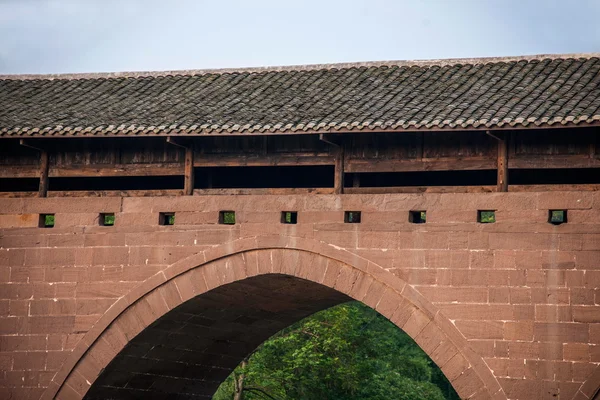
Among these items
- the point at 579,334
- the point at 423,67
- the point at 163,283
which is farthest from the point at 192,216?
the point at 579,334

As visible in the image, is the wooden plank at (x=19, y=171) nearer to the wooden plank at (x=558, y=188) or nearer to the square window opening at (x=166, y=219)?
the square window opening at (x=166, y=219)

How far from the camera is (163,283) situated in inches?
624

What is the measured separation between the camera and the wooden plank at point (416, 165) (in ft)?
49.4

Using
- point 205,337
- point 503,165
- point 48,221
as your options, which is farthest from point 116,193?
point 503,165

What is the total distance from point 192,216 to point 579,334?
503 centimetres

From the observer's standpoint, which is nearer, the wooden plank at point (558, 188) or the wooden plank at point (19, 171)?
the wooden plank at point (558, 188)

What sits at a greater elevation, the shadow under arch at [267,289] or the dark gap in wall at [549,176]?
the dark gap in wall at [549,176]

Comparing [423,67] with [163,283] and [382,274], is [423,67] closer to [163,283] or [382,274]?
[382,274]

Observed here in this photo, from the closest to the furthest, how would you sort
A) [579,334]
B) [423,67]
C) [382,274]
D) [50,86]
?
1. [579,334]
2. [382,274]
3. [423,67]
4. [50,86]

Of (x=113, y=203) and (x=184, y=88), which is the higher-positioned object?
(x=184, y=88)

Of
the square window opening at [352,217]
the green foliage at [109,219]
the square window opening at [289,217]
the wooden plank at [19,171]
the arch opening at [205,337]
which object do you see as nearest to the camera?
the square window opening at [352,217]

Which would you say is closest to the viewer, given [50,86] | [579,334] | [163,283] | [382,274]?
[579,334]

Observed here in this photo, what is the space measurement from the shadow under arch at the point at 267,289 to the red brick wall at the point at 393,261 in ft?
0.37

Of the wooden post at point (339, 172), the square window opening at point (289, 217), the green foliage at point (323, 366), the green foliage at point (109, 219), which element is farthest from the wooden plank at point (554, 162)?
the green foliage at point (323, 366)
